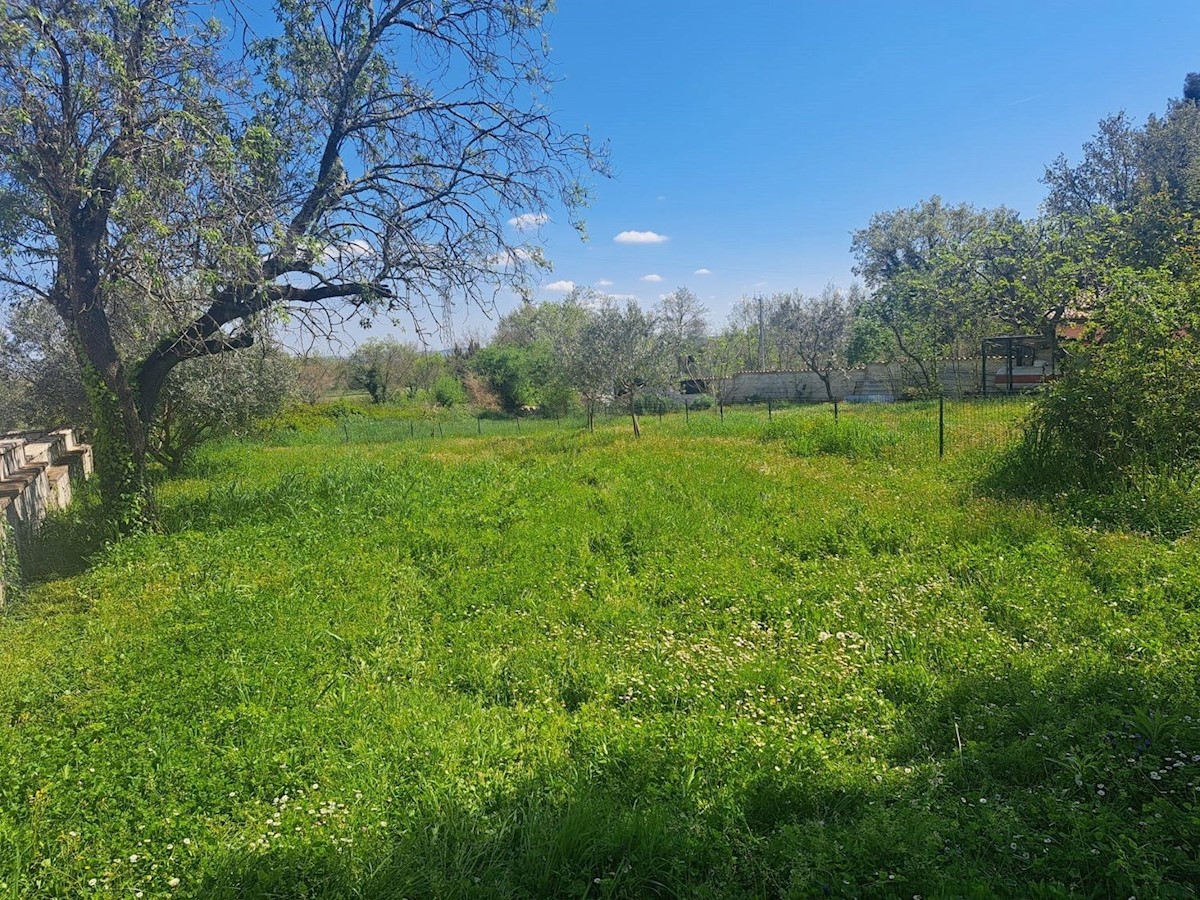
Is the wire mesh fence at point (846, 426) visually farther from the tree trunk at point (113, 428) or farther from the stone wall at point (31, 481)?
the tree trunk at point (113, 428)

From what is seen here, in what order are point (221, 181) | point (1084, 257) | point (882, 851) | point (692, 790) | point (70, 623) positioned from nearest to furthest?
point (882, 851)
point (692, 790)
point (70, 623)
point (221, 181)
point (1084, 257)

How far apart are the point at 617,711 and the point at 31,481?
8580mm

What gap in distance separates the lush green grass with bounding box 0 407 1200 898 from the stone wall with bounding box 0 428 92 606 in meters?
0.80

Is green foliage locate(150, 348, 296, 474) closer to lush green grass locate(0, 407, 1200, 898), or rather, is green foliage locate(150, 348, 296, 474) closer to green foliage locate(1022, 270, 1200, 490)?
lush green grass locate(0, 407, 1200, 898)

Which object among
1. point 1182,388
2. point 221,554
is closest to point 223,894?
point 221,554

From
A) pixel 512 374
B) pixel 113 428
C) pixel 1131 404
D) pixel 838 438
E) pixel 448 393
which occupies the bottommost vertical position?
pixel 838 438

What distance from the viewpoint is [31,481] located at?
7918 mm

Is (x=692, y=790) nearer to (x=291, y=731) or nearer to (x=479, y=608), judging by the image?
(x=291, y=731)

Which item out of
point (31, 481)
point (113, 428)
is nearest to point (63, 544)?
point (31, 481)

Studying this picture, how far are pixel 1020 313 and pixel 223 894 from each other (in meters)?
19.5

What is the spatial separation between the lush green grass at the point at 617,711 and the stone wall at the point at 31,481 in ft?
2.62

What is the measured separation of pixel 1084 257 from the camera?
15461mm

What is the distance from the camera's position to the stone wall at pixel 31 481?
20.9 ft

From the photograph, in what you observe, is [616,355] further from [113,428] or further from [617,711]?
[617,711]
